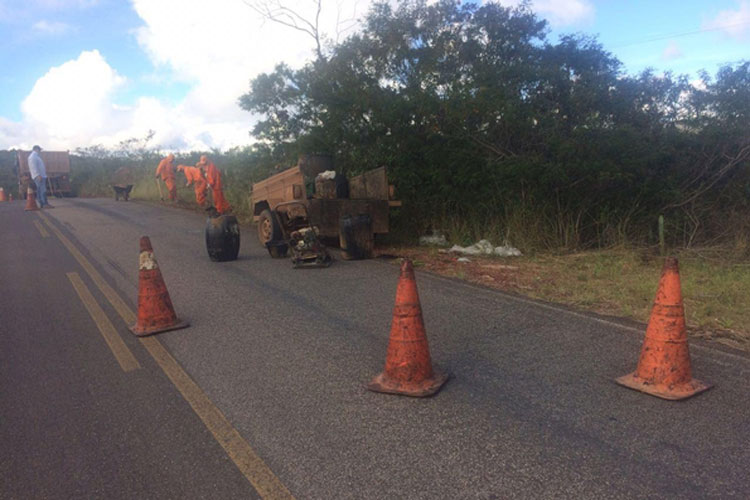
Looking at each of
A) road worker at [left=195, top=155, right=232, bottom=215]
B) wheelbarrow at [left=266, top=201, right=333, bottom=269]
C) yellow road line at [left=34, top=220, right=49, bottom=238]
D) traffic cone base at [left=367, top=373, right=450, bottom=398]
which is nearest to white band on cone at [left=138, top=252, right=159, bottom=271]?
traffic cone base at [left=367, top=373, right=450, bottom=398]

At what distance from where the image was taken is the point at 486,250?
34.6 feet

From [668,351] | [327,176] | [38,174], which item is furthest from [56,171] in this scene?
[668,351]

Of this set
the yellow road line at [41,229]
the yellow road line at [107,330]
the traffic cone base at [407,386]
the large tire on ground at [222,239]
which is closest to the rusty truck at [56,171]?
the yellow road line at [41,229]

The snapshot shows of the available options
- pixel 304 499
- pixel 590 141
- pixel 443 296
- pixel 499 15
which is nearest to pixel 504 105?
pixel 590 141

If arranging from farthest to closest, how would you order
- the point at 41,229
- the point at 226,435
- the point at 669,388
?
the point at 41,229, the point at 669,388, the point at 226,435

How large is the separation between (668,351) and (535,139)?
322 inches

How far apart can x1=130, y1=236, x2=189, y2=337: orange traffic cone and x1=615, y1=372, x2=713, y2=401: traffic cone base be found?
13.9 feet

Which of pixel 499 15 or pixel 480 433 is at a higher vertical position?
pixel 499 15

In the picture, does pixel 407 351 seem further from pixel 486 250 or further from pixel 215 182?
pixel 215 182

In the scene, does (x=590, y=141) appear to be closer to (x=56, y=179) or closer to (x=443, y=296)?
(x=443, y=296)

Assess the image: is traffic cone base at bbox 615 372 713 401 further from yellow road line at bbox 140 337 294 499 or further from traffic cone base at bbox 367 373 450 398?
yellow road line at bbox 140 337 294 499

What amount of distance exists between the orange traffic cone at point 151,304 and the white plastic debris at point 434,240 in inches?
268

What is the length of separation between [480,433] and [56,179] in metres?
32.8

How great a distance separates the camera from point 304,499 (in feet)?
9.21
